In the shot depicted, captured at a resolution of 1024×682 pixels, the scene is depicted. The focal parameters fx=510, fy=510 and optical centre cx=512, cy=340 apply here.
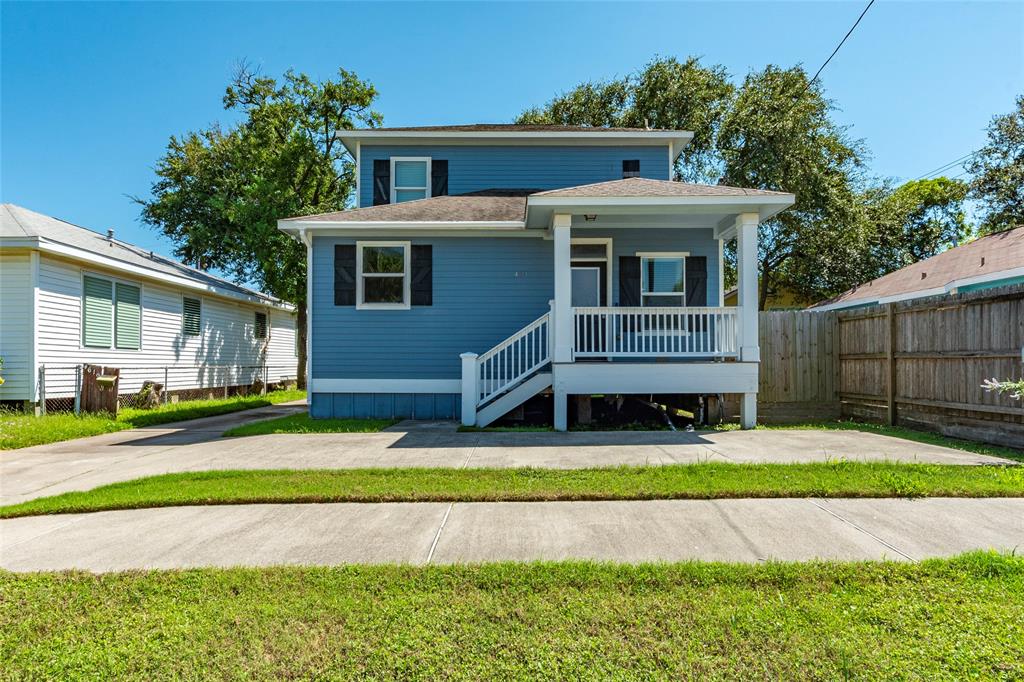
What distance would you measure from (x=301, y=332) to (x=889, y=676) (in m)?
19.8

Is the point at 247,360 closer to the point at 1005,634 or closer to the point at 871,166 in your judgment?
the point at 1005,634

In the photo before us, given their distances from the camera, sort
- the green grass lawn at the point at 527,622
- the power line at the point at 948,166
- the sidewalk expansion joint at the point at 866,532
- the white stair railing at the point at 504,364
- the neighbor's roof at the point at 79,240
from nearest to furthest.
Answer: the green grass lawn at the point at 527,622 < the sidewalk expansion joint at the point at 866,532 < the white stair railing at the point at 504,364 < the neighbor's roof at the point at 79,240 < the power line at the point at 948,166

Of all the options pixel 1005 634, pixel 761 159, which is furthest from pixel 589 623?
pixel 761 159

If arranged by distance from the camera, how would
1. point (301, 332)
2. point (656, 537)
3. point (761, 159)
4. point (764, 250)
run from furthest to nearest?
point (764, 250)
point (761, 159)
point (301, 332)
point (656, 537)

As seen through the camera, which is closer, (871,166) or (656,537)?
(656,537)

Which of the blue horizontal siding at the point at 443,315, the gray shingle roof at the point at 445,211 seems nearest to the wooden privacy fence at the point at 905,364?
the blue horizontal siding at the point at 443,315

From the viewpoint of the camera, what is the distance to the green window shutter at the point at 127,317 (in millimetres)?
11836

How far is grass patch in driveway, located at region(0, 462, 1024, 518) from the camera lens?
176 inches

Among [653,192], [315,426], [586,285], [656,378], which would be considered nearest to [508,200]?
[586,285]

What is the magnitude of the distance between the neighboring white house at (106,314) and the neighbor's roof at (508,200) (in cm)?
476

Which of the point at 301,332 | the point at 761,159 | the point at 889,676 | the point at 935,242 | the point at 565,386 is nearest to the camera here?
the point at 889,676

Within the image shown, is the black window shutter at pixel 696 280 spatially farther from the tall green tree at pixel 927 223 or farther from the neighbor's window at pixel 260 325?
the tall green tree at pixel 927 223

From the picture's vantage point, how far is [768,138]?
21047 millimetres

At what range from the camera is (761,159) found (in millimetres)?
21344
